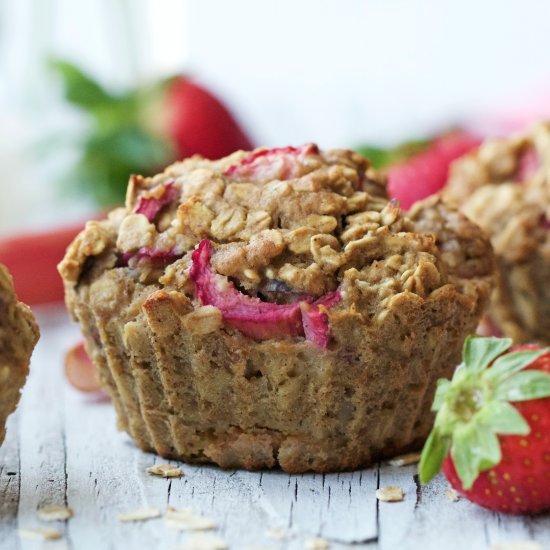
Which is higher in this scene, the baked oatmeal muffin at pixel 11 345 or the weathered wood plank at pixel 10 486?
the baked oatmeal muffin at pixel 11 345

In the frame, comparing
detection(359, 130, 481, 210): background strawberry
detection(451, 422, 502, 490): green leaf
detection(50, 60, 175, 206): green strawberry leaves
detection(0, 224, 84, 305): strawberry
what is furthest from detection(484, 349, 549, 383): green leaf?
detection(50, 60, 175, 206): green strawberry leaves

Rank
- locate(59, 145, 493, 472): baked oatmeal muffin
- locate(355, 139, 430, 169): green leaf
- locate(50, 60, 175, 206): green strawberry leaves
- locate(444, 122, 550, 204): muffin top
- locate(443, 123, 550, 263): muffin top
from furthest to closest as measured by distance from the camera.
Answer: locate(50, 60, 175, 206): green strawberry leaves, locate(355, 139, 430, 169): green leaf, locate(444, 122, 550, 204): muffin top, locate(443, 123, 550, 263): muffin top, locate(59, 145, 493, 472): baked oatmeal muffin

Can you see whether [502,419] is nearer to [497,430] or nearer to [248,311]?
[497,430]

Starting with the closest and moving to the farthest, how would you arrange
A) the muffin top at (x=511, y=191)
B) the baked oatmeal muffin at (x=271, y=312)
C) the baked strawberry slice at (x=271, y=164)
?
the baked oatmeal muffin at (x=271, y=312), the baked strawberry slice at (x=271, y=164), the muffin top at (x=511, y=191)

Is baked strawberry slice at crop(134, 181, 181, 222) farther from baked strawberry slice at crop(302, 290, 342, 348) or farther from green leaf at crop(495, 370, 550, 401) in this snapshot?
green leaf at crop(495, 370, 550, 401)

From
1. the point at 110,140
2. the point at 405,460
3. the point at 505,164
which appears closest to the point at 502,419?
the point at 405,460

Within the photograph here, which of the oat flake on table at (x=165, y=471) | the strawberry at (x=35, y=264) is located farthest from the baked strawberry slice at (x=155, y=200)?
the strawberry at (x=35, y=264)

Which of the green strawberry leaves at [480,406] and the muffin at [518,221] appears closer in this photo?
the green strawberry leaves at [480,406]

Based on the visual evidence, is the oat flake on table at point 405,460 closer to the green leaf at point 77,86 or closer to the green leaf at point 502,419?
the green leaf at point 502,419
